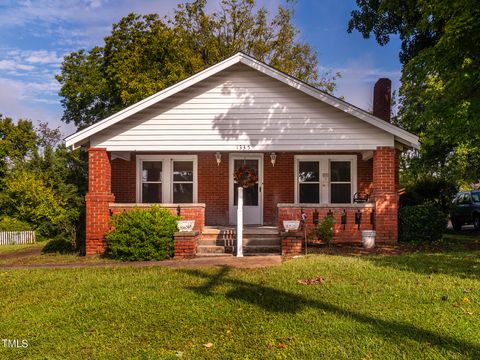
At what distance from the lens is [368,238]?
451 inches

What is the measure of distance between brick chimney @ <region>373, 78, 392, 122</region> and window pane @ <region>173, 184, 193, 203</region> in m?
7.63

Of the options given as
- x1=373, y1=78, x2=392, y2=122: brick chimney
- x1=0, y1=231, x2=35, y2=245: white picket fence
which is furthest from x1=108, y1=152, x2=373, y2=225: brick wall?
x1=0, y1=231, x2=35, y2=245: white picket fence

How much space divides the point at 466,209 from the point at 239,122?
1293cm

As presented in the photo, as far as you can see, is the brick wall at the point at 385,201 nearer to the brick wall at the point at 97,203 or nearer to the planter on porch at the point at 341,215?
the planter on porch at the point at 341,215

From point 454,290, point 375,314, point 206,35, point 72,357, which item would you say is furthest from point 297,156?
point 206,35

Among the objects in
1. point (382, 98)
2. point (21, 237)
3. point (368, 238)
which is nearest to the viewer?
point (368, 238)

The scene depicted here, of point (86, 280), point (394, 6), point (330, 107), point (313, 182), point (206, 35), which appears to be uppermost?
point (206, 35)

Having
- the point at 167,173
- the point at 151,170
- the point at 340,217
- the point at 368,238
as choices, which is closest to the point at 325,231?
the point at 340,217

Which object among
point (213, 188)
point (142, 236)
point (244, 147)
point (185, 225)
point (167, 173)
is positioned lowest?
point (142, 236)

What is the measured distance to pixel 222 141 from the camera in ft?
39.3

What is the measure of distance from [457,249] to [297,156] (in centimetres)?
585

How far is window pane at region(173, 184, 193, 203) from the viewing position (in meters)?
14.9

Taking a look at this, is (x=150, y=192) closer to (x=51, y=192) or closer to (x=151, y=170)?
(x=151, y=170)

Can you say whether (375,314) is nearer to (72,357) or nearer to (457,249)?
(72,357)
